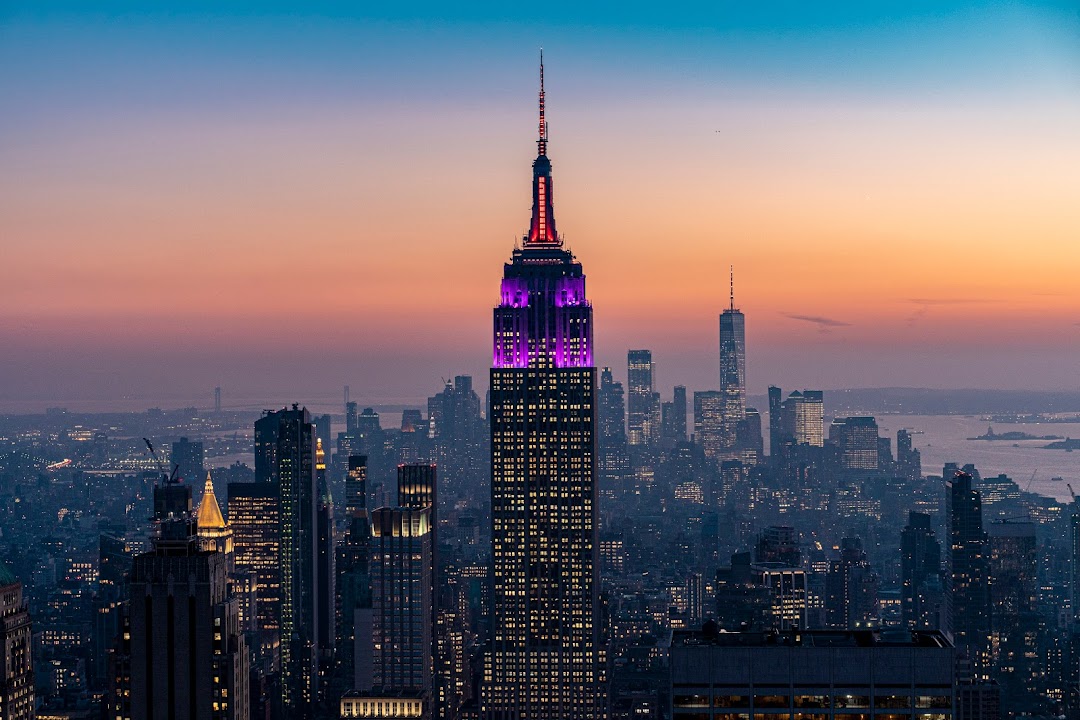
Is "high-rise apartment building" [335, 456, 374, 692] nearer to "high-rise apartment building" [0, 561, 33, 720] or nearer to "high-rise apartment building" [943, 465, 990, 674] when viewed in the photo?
"high-rise apartment building" [943, 465, 990, 674]

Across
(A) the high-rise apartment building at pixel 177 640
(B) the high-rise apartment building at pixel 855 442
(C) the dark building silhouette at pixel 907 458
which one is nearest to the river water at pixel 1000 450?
(C) the dark building silhouette at pixel 907 458

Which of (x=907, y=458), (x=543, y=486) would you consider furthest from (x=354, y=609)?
(x=907, y=458)

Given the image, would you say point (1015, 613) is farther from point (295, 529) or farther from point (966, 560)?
point (295, 529)

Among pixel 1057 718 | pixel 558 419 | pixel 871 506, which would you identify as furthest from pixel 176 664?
pixel 871 506

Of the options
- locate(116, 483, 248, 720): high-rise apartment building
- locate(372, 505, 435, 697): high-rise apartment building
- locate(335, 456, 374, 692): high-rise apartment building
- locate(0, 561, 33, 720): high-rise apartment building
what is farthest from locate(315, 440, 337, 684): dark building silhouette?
locate(116, 483, 248, 720): high-rise apartment building

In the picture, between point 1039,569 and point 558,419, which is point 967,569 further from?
point 558,419

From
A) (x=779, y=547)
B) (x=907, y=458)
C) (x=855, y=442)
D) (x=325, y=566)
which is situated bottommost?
(x=325, y=566)
